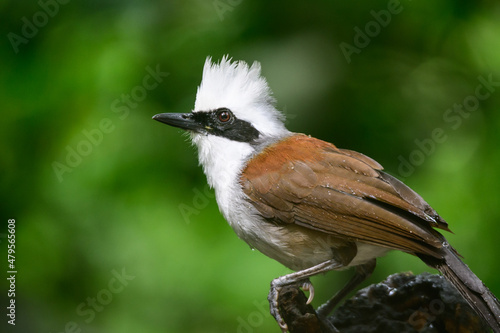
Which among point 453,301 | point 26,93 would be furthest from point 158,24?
point 453,301

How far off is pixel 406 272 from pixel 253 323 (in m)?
1.28

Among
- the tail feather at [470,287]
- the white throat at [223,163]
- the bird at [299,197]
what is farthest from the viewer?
the white throat at [223,163]

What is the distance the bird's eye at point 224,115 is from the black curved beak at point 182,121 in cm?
16

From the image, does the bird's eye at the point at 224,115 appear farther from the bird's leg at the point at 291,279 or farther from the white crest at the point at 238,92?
the bird's leg at the point at 291,279

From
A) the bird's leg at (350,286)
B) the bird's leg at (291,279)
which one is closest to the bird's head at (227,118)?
the bird's leg at (291,279)

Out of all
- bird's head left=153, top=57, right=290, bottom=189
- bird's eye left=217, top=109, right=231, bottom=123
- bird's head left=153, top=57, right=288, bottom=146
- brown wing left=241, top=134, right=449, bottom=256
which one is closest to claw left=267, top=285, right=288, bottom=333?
brown wing left=241, top=134, right=449, bottom=256

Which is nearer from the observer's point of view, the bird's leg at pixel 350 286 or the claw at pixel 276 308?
the claw at pixel 276 308

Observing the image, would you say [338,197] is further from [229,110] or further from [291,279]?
[229,110]

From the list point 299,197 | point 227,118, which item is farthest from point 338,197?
point 227,118

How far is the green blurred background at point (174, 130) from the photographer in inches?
203

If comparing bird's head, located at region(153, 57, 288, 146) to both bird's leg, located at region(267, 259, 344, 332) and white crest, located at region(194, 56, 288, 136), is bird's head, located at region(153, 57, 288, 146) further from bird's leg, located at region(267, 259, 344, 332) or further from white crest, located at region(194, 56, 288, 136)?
bird's leg, located at region(267, 259, 344, 332)

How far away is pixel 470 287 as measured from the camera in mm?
3830

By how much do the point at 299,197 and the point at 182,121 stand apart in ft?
3.61

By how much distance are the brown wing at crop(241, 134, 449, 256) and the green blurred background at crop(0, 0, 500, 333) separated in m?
0.79
